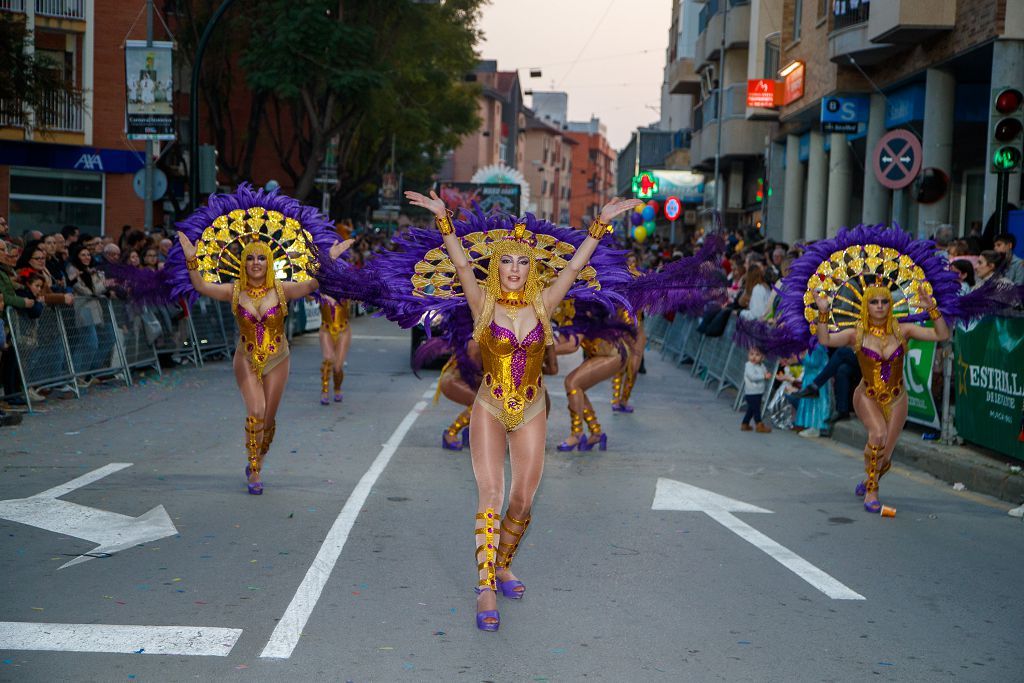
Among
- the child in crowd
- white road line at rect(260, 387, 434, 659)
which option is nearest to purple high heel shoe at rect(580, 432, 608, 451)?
white road line at rect(260, 387, 434, 659)

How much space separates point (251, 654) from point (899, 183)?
1136cm

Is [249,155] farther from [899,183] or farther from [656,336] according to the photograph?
[899,183]

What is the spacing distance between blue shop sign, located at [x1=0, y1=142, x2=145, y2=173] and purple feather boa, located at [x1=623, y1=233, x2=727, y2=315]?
30915 mm

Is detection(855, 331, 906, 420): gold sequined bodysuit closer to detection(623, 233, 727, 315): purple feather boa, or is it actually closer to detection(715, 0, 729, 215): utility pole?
detection(623, 233, 727, 315): purple feather boa

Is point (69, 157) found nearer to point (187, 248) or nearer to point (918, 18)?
point (918, 18)

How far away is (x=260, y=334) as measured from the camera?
9.86m

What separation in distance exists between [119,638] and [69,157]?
3362 cm

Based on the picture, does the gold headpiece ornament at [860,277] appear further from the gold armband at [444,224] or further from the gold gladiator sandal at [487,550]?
the gold gladiator sandal at [487,550]

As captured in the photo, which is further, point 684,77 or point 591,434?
point 684,77

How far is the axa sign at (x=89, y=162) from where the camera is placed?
121 feet

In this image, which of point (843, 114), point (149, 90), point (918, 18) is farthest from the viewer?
point (843, 114)

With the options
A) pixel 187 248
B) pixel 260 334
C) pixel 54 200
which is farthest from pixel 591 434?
pixel 54 200

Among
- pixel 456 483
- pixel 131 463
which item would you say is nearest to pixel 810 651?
pixel 456 483

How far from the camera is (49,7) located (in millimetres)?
35500
